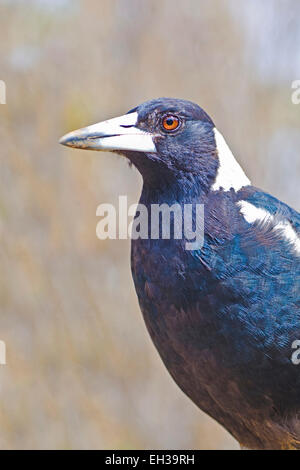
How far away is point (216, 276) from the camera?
6.15 feet

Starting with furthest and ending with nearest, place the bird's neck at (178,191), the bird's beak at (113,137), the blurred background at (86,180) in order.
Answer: the blurred background at (86,180) → the bird's neck at (178,191) → the bird's beak at (113,137)

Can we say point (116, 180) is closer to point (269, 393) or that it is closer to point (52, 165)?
point (52, 165)

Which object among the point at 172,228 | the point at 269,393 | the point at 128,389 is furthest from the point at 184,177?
the point at 128,389

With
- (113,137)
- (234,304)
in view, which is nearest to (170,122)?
(113,137)

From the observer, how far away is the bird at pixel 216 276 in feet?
6.18

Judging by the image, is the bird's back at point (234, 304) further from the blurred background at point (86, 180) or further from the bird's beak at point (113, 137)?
the blurred background at point (86, 180)

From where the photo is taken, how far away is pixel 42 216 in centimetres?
467

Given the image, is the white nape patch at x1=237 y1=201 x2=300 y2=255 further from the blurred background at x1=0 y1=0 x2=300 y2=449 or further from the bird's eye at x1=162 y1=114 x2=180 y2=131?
the blurred background at x1=0 y1=0 x2=300 y2=449

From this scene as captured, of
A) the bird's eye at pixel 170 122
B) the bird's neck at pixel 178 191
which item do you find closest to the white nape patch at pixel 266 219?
the bird's neck at pixel 178 191

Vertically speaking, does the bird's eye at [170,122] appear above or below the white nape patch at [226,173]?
above

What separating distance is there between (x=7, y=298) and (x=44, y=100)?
51.3 inches

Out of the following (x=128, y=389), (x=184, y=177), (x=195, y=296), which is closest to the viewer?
(x=195, y=296)

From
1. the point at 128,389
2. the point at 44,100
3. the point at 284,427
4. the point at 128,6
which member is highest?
the point at 128,6

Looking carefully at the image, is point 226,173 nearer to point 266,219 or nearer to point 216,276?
point 266,219
